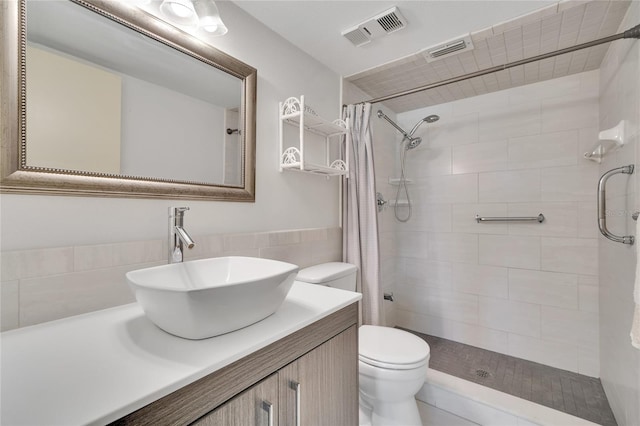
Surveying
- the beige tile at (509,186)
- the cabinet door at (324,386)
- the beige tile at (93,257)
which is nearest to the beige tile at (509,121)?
the beige tile at (509,186)

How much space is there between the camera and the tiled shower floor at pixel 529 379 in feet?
5.26

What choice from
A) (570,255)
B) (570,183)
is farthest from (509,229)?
(570,183)

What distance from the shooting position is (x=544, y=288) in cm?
208

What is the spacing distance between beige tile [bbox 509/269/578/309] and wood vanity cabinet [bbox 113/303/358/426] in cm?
185

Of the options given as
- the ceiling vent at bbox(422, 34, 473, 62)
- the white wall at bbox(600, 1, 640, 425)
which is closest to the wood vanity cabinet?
the white wall at bbox(600, 1, 640, 425)

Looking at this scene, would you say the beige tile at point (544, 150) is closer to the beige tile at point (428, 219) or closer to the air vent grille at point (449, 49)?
the beige tile at point (428, 219)

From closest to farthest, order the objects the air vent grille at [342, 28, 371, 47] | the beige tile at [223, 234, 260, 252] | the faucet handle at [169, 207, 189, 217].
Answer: the faucet handle at [169, 207, 189, 217] < the beige tile at [223, 234, 260, 252] < the air vent grille at [342, 28, 371, 47]

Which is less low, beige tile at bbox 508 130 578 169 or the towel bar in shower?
beige tile at bbox 508 130 578 169

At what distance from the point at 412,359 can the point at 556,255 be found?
1556mm

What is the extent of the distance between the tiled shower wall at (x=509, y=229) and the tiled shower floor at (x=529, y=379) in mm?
113

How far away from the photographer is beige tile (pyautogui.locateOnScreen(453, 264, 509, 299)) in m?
2.25

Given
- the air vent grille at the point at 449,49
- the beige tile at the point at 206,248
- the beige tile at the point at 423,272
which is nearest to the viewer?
the beige tile at the point at 206,248

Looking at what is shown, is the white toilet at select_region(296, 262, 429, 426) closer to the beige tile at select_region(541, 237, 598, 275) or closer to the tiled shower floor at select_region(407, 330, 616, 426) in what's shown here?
the tiled shower floor at select_region(407, 330, 616, 426)

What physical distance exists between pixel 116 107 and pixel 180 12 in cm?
45
